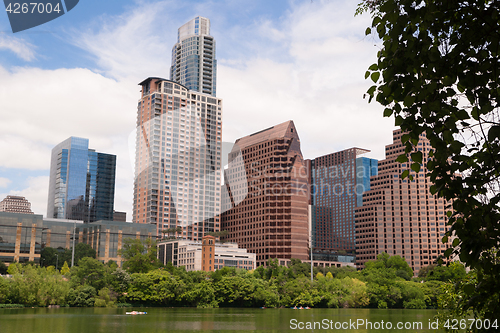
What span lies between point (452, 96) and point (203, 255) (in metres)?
157

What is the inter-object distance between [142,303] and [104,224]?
6203 cm

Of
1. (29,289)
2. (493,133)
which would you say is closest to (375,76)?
(493,133)

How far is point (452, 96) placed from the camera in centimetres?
786

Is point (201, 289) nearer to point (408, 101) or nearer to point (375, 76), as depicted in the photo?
Answer: point (375, 76)

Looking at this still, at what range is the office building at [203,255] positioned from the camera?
161000 millimetres

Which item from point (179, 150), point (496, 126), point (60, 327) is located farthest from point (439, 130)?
point (179, 150)

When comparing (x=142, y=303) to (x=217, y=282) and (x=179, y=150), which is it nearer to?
(x=217, y=282)

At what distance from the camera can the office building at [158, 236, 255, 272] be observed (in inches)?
6339

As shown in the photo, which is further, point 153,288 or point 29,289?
point 153,288

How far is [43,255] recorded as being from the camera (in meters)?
153

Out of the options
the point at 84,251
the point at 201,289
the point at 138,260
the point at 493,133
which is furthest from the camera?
the point at 84,251

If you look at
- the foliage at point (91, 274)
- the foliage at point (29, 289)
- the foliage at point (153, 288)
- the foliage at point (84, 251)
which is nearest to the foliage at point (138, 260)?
the foliage at point (153, 288)

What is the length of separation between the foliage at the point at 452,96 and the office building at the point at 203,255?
490 feet

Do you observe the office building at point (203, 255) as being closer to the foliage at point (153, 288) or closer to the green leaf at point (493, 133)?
the foliage at point (153, 288)
